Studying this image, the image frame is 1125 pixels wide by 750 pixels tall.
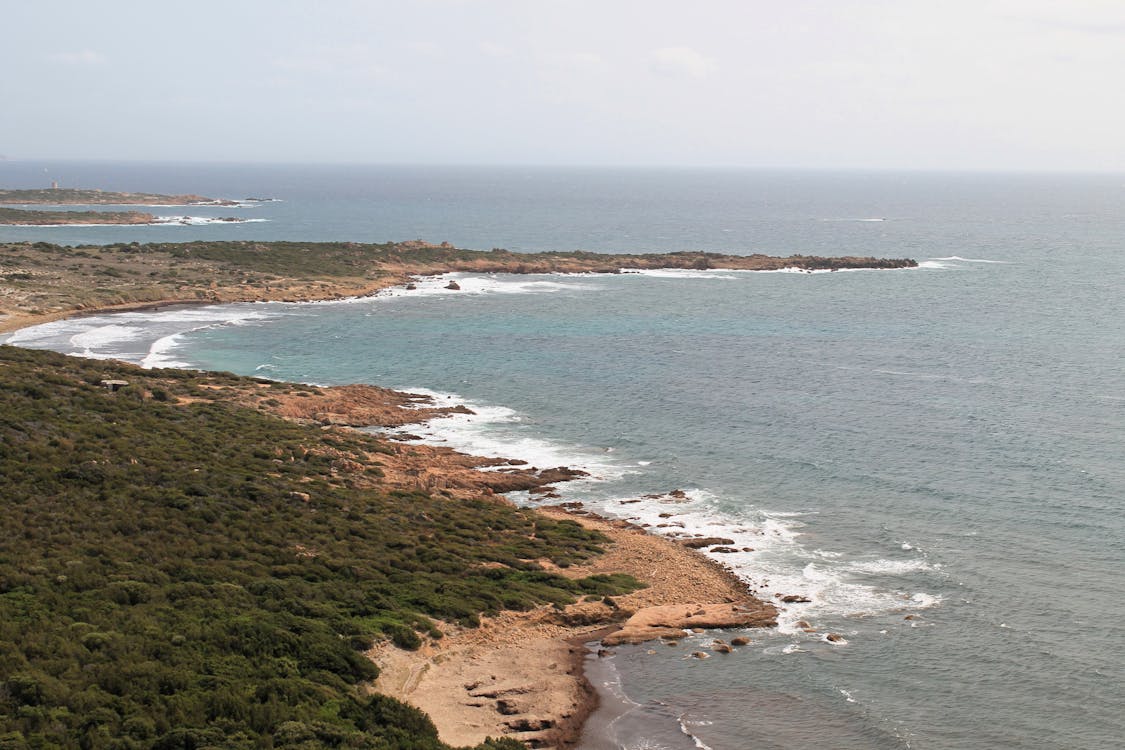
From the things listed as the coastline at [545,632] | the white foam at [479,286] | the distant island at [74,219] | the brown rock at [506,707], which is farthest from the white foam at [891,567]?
the distant island at [74,219]

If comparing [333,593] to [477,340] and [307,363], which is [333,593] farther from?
[477,340]

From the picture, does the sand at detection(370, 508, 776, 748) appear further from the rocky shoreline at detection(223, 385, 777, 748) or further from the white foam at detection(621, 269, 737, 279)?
the white foam at detection(621, 269, 737, 279)

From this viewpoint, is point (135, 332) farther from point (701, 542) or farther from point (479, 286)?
point (701, 542)

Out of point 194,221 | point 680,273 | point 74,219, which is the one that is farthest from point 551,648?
point 194,221

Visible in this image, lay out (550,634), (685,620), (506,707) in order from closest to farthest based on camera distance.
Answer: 1. (506,707)
2. (550,634)
3. (685,620)

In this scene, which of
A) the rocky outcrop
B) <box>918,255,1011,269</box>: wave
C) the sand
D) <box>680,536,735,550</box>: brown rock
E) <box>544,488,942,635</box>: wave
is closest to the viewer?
the sand

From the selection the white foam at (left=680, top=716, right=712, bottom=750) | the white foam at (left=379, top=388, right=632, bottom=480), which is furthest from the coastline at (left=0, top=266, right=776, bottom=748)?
the white foam at (left=680, top=716, right=712, bottom=750)

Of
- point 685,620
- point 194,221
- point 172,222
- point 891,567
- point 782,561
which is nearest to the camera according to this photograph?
point 685,620

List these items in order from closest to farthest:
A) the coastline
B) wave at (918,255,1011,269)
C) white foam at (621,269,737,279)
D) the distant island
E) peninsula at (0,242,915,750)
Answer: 1. peninsula at (0,242,915,750)
2. the coastline
3. white foam at (621,269,737,279)
4. wave at (918,255,1011,269)
5. the distant island
